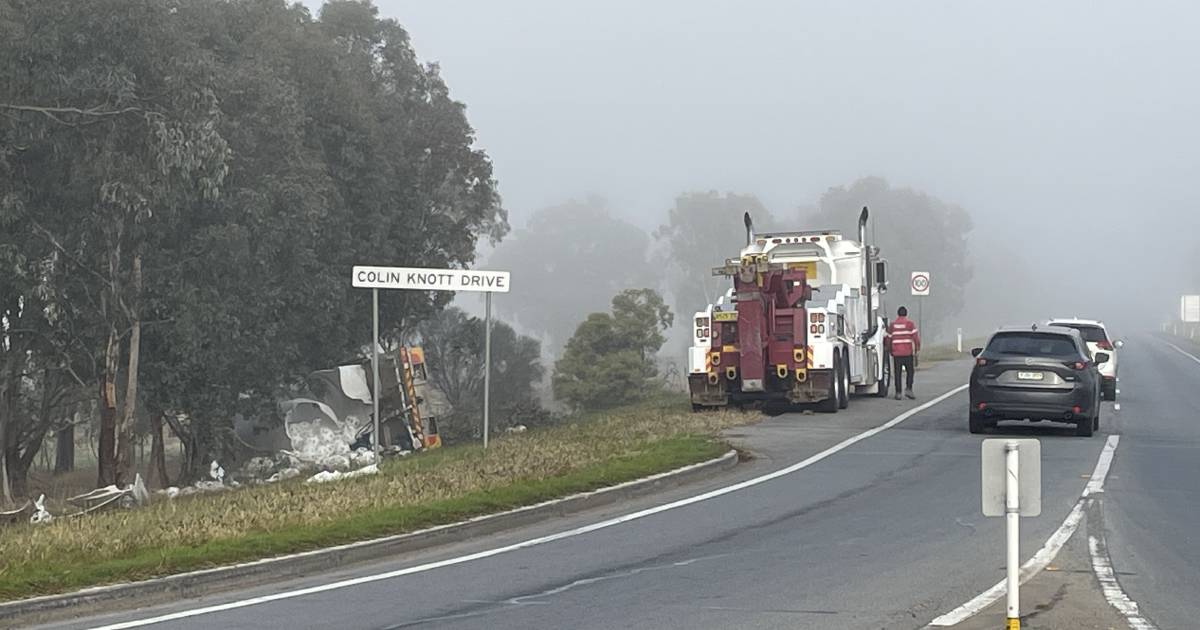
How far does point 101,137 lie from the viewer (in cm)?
3234

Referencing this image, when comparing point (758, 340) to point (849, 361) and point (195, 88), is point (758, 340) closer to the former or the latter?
point (849, 361)

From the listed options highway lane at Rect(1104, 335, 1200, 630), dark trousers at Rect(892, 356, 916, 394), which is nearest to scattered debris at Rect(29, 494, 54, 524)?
highway lane at Rect(1104, 335, 1200, 630)

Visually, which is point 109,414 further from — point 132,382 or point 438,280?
point 438,280

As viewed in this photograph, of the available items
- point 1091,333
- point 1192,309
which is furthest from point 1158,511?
point 1192,309

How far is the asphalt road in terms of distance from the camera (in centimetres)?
1025

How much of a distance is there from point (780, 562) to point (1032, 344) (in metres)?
13.0

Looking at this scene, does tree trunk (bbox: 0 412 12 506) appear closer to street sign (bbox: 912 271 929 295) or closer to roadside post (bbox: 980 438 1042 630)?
street sign (bbox: 912 271 929 295)

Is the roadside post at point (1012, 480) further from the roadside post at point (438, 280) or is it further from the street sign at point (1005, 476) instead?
the roadside post at point (438, 280)

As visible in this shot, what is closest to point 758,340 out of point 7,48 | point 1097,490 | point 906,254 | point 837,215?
point 1097,490

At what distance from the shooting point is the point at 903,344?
3186 cm

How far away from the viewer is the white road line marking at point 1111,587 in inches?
391

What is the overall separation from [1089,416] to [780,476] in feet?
24.0

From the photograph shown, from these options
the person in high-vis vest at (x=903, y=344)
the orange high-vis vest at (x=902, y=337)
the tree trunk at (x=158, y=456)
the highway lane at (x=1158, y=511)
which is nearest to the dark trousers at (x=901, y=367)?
the person in high-vis vest at (x=903, y=344)

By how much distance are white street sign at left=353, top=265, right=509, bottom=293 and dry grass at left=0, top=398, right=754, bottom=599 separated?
222 centimetres
